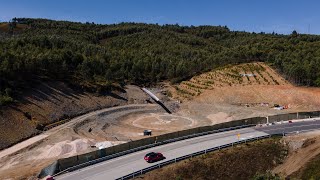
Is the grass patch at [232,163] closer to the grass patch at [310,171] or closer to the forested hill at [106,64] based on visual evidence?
the grass patch at [310,171]

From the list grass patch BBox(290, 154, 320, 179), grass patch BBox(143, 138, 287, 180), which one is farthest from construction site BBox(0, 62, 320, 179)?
grass patch BBox(143, 138, 287, 180)

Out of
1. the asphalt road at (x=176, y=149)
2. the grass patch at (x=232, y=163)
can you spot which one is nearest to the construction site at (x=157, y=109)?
the grass patch at (x=232, y=163)

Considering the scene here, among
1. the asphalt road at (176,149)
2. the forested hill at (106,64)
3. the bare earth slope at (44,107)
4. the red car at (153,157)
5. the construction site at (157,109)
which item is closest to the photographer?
the asphalt road at (176,149)

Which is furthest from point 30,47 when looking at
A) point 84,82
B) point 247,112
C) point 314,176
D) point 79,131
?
point 314,176

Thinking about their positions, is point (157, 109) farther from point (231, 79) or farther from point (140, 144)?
point (140, 144)

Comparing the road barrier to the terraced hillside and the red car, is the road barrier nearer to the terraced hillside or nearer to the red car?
the red car

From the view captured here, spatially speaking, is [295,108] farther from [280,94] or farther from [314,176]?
[314,176]
